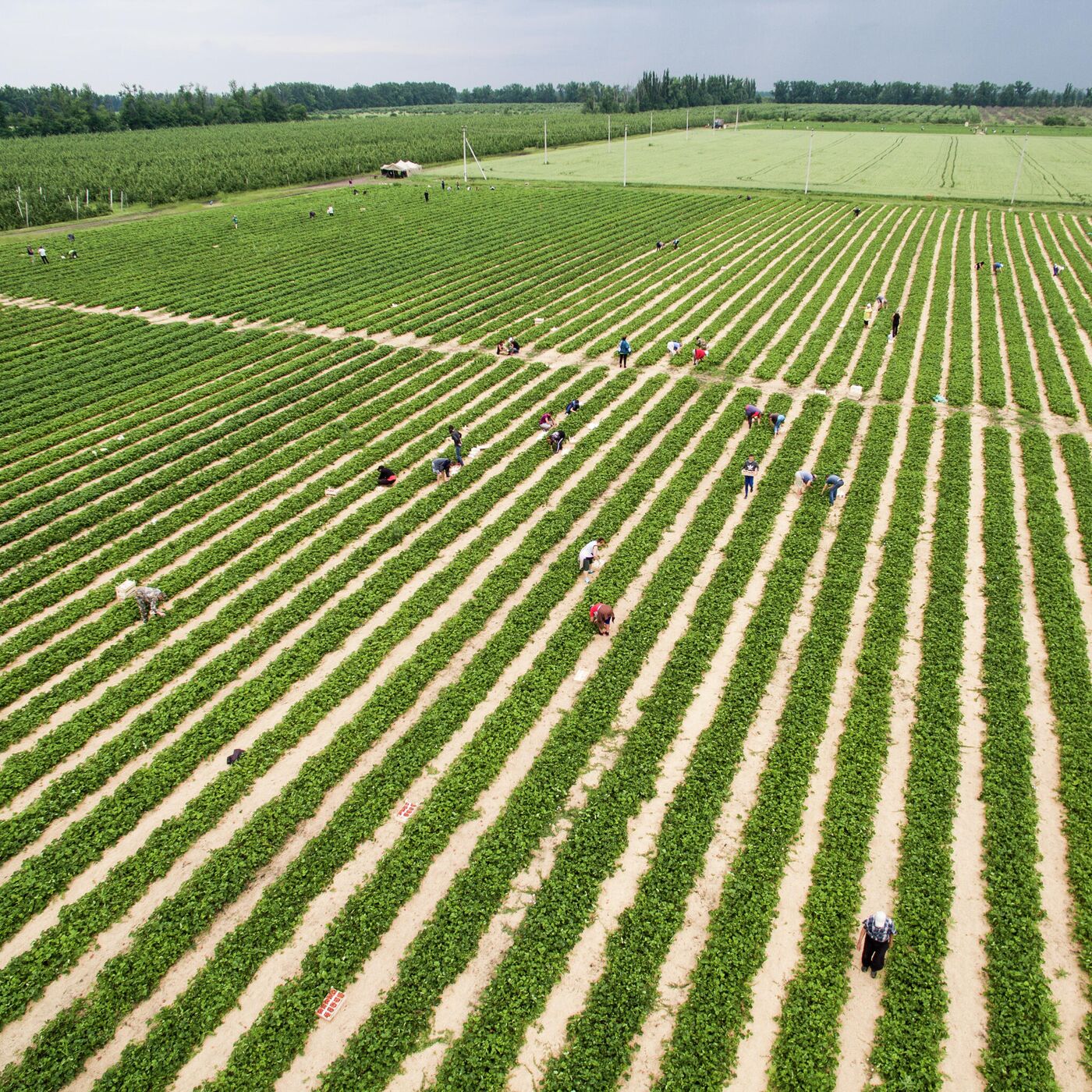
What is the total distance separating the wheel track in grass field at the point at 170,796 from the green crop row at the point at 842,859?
1067 centimetres

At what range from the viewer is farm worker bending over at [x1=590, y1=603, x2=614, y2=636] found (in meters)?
16.1

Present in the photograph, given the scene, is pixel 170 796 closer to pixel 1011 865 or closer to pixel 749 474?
pixel 1011 865

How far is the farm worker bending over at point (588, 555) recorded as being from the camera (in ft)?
59.3

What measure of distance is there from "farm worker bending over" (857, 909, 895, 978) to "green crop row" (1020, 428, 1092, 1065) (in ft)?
8.48

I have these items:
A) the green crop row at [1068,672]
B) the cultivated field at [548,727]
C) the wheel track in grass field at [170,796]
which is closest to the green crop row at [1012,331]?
the cultivated field at [548,727]

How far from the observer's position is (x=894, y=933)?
10.2 m

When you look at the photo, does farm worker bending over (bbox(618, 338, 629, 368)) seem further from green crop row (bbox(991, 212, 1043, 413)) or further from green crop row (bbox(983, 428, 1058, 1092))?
green crop row (bbox(983, 428, 1058, 1092))

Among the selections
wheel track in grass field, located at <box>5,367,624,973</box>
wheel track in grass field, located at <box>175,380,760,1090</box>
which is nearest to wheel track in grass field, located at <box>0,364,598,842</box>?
wheel track in grass field, located at <box>5,367,624,973</box>

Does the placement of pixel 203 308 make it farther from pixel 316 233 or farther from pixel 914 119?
pixel 914 119

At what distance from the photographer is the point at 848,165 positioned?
97.7 metres

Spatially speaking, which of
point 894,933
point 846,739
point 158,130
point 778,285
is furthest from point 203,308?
point 158,130

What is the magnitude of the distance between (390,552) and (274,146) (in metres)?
114

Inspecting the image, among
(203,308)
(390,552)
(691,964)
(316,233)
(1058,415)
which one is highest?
(316,233)

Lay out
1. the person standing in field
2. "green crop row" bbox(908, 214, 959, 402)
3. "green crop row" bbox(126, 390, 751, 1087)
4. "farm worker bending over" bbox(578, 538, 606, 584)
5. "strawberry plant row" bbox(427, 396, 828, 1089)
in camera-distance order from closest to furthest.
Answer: "strawberry plant row" bbox(427, 396, 828, 1089) < "green crop row" bbox(126, 390, 751, 1087) < "farm worker bending over" bbox(578, 538, 606, 584) < the person standing in field < "green crop row" bbox(908, 214, 959, 402)
